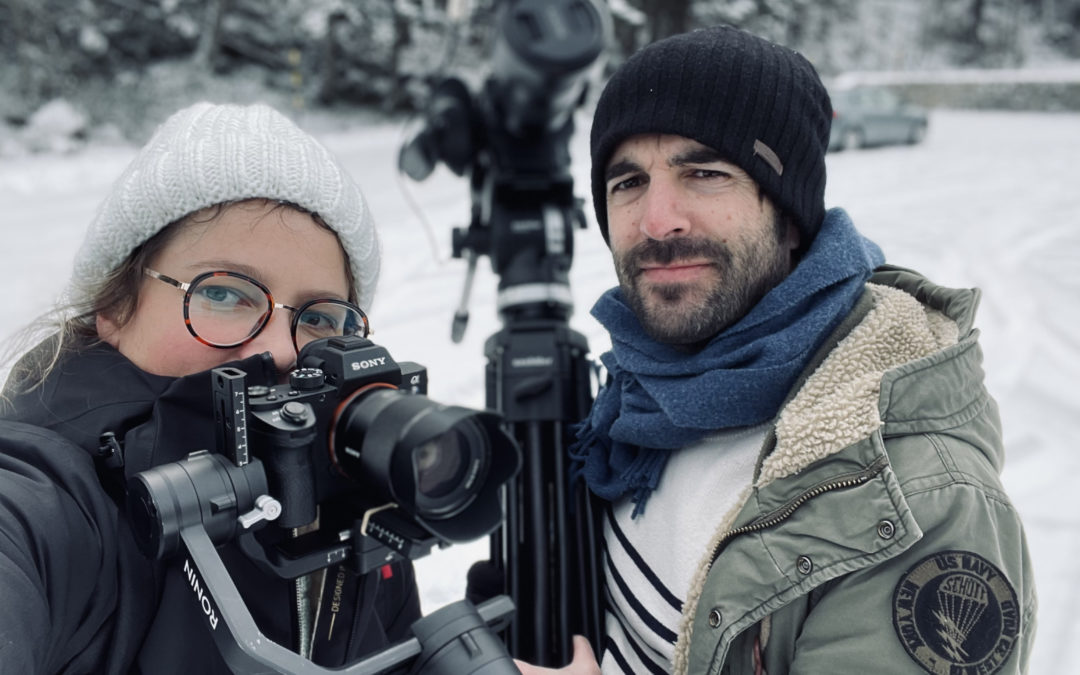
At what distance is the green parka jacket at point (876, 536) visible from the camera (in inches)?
40.2

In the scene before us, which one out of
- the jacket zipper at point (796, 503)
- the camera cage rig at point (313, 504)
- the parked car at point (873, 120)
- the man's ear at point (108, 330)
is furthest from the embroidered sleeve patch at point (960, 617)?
the parked car at point (873, 120)

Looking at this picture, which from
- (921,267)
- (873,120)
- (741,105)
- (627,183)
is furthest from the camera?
(873,120)

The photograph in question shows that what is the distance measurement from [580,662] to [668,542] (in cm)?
33

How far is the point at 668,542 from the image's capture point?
142cm

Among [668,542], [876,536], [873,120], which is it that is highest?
[876,536]

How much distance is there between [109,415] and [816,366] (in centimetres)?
115

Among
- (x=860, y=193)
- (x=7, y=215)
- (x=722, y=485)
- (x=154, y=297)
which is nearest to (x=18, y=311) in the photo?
(x=7, y=215)

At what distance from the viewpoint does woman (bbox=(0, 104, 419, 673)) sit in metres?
0.99

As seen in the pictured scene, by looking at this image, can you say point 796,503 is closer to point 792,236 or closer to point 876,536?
point 876,536

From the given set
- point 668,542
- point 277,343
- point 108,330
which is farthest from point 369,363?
point 668,542

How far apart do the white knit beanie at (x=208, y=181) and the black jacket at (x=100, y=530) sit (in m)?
0.21

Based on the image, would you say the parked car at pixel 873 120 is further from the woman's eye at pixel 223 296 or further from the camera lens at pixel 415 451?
the camera lens at pixel 415 451

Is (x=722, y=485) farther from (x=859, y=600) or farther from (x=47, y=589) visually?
(x=47, y=589)

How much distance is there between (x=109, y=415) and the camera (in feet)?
3.57
